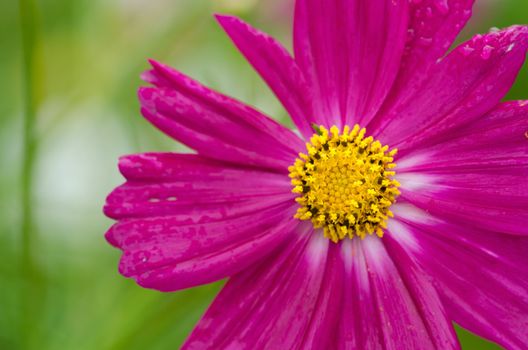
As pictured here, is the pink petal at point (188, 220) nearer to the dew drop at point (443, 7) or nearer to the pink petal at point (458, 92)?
the pink petal at point (458, 92)

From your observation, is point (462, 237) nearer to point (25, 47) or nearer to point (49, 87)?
point (25, 47)

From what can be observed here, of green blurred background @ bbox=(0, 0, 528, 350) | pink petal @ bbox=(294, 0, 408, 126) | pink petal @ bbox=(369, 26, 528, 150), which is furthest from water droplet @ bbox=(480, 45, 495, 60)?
green blurred background @ bbox=(0, 0, 528, 350)

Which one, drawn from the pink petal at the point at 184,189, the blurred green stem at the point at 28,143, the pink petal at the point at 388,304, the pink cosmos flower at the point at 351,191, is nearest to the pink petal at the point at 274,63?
the pink cosmos flower at the point at 351,191

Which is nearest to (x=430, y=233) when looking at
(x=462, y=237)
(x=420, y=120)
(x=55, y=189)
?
(x=462, y=237)

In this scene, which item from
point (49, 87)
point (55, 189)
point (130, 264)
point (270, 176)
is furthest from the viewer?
point (49, 87)

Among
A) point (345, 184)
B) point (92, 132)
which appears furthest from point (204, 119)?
point (92, 132)

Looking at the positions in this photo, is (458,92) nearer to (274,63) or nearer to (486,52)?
(486,52)
